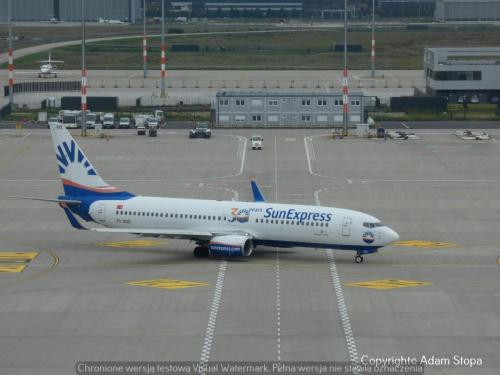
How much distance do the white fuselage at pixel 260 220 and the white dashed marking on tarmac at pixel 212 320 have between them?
2.87 m

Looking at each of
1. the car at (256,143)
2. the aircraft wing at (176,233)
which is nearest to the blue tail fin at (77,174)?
the aircraft wing at (176,233)

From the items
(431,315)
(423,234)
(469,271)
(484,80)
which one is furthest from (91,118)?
(431,315)

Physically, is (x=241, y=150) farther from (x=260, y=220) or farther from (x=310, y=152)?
(x=260, y=220)

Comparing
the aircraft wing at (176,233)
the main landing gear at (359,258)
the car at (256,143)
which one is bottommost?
the main landing gear at (359,258)

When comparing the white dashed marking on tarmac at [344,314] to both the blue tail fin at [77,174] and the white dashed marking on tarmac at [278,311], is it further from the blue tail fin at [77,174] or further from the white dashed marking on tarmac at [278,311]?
the blue tail fin at [77,174]

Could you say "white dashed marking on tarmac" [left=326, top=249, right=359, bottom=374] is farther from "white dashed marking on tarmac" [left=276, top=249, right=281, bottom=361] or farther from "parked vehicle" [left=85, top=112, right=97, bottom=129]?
"parked vehicle" [left=85, top=112, right=97, bottom=129]

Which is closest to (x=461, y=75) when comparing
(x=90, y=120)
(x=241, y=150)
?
(x=90, y=120)

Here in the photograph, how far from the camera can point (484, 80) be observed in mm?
182375

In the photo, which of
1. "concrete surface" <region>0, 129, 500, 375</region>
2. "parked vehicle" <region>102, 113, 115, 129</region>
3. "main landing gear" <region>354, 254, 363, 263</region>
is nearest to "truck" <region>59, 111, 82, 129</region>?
"parked vehicle" <region>102, 113, 115, 129</region>

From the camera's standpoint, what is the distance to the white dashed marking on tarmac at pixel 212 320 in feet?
169

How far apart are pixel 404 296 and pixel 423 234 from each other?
782 inches

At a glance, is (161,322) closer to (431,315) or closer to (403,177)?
(431,315)

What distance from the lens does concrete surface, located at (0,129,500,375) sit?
177 feet

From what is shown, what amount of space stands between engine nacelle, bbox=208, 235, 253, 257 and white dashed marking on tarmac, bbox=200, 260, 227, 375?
33.5 inches
